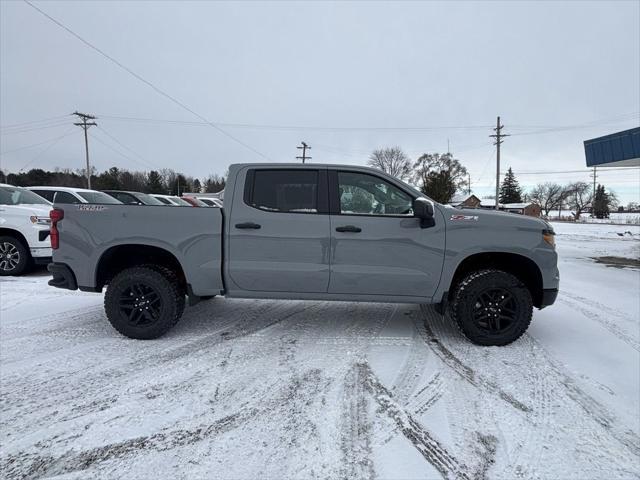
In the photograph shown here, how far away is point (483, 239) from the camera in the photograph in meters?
3.58

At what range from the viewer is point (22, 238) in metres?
6.92

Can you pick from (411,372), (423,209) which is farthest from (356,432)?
(423,209)

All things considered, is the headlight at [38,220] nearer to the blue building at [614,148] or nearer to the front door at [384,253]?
the front door at [384,253]

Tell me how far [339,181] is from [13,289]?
6.05m

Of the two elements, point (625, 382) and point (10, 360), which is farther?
point (10, 360)

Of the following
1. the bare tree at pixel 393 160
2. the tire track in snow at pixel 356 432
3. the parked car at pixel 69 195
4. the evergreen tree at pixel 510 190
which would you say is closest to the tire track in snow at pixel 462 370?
the tire track in snow at pixel 356 432

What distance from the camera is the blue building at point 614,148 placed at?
38.4 feet

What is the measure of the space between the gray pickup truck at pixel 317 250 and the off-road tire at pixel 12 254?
4.35 m

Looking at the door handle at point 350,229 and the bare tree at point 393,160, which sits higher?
the bare tree at point 393,160

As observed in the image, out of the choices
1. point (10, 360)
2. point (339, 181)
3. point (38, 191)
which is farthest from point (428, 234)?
point (38, 191)

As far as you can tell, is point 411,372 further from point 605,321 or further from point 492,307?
point 605,321

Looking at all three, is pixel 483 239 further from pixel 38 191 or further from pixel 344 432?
pixel 38 191

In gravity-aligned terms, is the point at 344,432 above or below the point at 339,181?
below

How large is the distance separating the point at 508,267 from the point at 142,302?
404 centimetres
